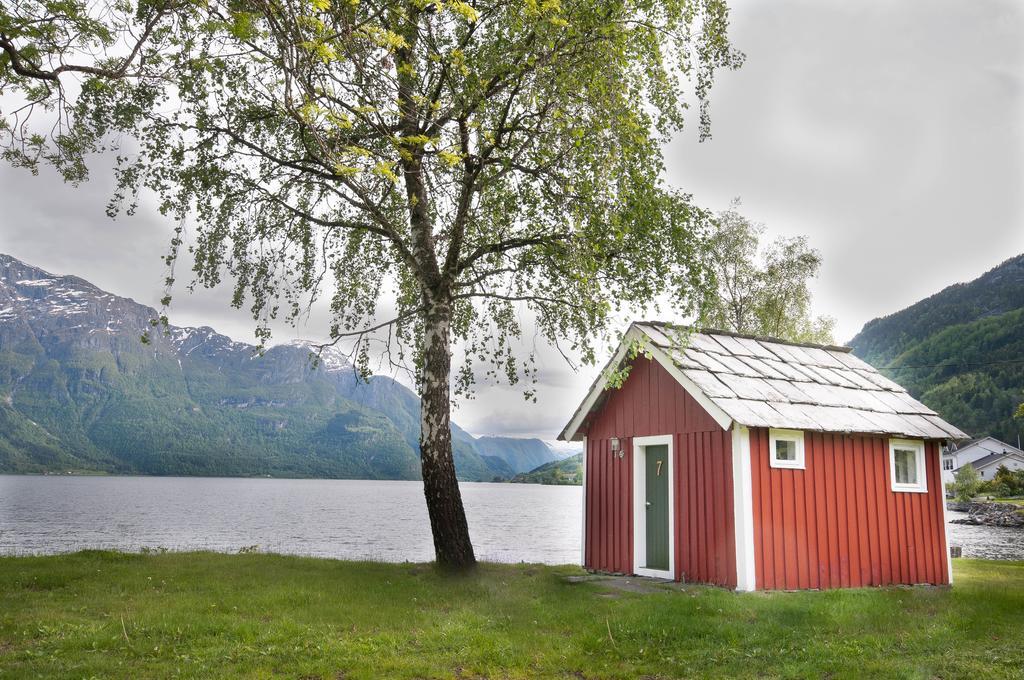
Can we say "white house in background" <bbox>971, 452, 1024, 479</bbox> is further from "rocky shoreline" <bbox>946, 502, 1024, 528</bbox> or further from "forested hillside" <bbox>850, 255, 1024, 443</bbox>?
"rocky shoreline" <bbox>946, 502, 1024, 528</bbox>

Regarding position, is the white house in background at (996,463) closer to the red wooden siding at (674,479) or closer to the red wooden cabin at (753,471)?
the red wooden cabin at (753,471)

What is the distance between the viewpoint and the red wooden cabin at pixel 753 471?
A: 44.2 feet

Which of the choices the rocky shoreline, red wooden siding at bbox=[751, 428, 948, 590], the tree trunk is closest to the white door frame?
red wooden siding at bbox=[751, 428, 948, 590]

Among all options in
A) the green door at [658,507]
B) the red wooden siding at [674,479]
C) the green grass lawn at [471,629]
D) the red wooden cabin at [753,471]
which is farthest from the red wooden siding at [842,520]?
the green door at [658,507]

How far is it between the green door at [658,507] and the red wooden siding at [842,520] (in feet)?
7.38

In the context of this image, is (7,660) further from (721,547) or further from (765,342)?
(765,342)

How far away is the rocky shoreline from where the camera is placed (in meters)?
55.7

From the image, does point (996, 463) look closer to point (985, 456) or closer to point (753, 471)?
point (985, 456)

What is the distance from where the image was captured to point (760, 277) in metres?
36.5

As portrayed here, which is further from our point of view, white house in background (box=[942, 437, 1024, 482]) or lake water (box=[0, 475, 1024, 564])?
white house in background (box=[942, 437, 1024, 482])

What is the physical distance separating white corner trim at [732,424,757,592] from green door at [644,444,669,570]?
2041mm

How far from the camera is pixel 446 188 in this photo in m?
16.4

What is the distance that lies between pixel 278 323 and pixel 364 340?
1.89 m

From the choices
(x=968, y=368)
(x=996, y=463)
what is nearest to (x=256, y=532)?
(x=996, y=463)
